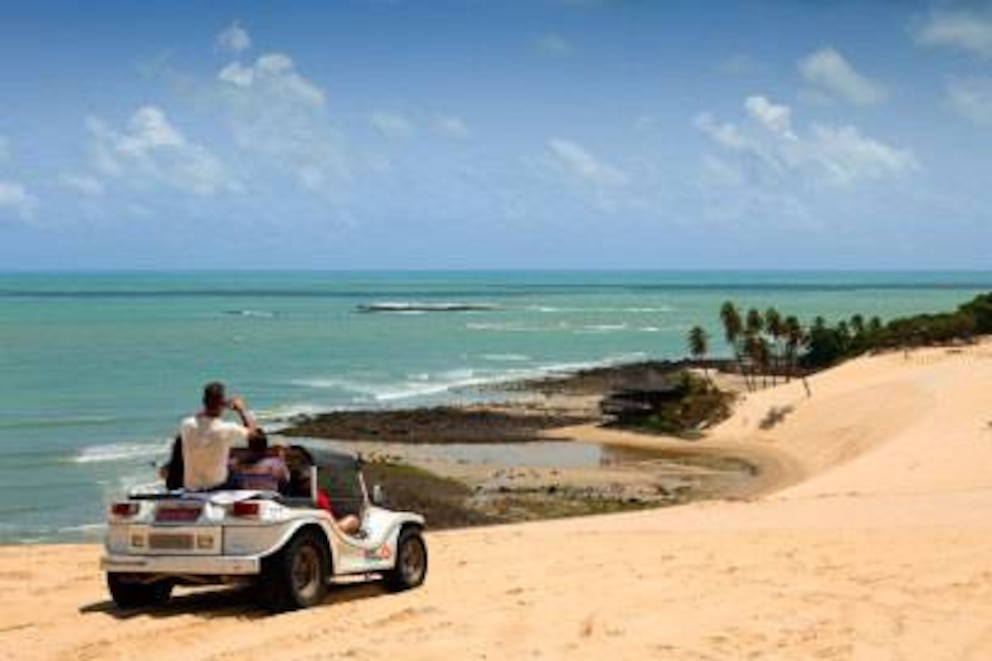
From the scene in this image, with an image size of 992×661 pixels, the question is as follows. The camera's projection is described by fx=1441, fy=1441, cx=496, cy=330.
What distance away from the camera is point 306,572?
1275cm

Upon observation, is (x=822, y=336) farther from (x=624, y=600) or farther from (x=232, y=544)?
(x=232, y=544)

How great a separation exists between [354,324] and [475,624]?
454 ft

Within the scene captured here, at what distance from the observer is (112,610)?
1303 cm

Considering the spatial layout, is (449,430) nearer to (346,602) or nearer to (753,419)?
(753,419)

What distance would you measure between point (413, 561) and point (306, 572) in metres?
1.88

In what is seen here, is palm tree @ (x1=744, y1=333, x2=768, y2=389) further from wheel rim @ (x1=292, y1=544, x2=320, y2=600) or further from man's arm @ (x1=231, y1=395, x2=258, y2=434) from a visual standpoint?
man's arm @ (x1=231, y1=395, x2=258, y2=434)

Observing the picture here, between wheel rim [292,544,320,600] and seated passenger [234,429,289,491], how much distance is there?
625 mm

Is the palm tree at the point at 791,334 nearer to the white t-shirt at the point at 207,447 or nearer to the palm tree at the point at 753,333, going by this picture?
the palm tree at the point at 753,333

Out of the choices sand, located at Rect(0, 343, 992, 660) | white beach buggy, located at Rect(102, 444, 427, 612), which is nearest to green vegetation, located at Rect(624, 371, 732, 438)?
sand, located at Rect(0, 343, 992, 660)

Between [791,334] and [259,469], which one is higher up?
[259,469]

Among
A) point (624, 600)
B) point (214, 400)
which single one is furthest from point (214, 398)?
point (624, 600)

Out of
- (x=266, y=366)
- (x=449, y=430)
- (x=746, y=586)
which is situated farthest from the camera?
(x=266, y=366)

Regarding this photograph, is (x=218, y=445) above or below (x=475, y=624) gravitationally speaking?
above

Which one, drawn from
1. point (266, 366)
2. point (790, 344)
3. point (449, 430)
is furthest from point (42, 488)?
point (266, 366)
